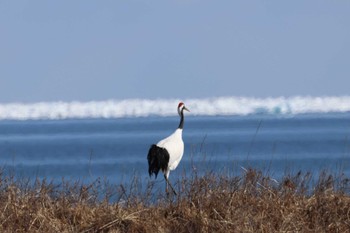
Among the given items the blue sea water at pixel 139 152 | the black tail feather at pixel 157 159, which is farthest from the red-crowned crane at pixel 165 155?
the blue sea water at pixel 139 152

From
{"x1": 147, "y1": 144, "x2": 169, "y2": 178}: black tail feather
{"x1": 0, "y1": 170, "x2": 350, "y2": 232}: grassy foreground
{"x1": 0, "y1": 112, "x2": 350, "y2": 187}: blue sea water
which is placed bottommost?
{"x1": 0, "y1": 112, "x2": 350, "y2": 187}: blue sea water

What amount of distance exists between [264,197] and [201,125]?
77008mm

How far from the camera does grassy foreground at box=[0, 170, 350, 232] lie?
11.5 m

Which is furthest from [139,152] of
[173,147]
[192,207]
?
[192,207]

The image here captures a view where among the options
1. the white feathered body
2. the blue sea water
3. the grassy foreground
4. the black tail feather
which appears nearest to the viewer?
the grassy foreground

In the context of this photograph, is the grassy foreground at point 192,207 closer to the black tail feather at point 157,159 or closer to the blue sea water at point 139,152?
the black tail feather at point 157,159

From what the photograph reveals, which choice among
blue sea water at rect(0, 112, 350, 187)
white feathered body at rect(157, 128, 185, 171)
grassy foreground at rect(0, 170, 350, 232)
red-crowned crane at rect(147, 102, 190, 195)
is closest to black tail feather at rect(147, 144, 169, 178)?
red-crowned crane at rect(147, 102, 190, 195)

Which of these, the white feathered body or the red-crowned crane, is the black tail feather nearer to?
the red-crowned crane

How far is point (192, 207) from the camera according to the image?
11.8 meters

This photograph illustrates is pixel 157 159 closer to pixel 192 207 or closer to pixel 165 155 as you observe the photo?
pixel 165 155

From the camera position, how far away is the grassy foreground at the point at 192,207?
11477mm

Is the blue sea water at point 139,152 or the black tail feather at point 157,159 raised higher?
the black tail feather at point 157,159

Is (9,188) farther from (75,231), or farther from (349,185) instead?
(349,185)

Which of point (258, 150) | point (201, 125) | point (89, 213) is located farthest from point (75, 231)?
point (201, 125)
